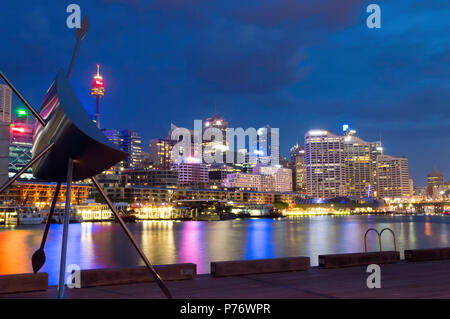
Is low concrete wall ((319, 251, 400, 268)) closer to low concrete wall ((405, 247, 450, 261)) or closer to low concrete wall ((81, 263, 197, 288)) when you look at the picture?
low concrete wall ((405, 247, 450, 261))

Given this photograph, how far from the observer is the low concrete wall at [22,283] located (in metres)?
12.3

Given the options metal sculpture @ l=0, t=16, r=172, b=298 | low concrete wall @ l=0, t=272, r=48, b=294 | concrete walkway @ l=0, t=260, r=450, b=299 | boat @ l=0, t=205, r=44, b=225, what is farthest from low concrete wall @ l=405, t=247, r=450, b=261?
boat @ l=0, t=205, r=44, b=225

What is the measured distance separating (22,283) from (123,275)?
286 centimetres

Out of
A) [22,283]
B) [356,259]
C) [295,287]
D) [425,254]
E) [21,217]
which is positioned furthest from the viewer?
[21,217]

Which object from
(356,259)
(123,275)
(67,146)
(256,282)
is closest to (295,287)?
(256,282)

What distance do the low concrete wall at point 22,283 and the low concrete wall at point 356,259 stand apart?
1013 cm

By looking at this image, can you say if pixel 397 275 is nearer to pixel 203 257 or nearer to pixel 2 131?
pixel 2 131

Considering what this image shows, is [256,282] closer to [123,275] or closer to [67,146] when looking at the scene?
[123,275]

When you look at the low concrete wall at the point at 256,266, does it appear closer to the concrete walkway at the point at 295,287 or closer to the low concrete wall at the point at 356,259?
the concrete walkway at the point at 295,287

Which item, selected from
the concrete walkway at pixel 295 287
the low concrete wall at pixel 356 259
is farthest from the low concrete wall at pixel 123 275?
the low concrete wall at pixel 356 259

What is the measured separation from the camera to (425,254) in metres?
20.0

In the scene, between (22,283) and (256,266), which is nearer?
(22,283)
